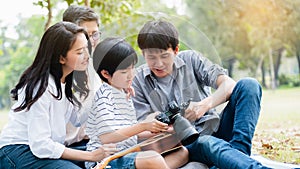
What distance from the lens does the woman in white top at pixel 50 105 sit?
56.6 inches

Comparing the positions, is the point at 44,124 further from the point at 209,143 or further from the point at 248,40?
the point at 248,40

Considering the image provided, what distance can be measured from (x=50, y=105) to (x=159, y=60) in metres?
0.40

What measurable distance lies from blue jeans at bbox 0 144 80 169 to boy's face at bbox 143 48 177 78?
42 cm

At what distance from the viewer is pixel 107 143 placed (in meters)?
1.36

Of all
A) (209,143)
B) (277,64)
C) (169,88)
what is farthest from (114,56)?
(277,64)

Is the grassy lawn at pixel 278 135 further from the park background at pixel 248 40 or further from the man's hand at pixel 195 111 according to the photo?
the man's hand at pixel 195 111

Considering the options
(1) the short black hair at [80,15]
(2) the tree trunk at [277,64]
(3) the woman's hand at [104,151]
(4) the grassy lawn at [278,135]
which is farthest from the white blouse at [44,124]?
(2) the tree trunk at [277,64]

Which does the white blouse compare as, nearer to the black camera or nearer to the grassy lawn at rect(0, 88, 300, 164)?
the black camera

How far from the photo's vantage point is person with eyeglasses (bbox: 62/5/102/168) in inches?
54.8

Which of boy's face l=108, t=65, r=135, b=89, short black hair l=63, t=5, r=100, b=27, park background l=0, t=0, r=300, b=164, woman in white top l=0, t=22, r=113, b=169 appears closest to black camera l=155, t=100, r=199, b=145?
boy's face l=108, t=65, r=135, b=89

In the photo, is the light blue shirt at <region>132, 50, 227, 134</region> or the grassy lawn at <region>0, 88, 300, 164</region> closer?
the light blue shirt at <region>132, 50, 227, 134</region>

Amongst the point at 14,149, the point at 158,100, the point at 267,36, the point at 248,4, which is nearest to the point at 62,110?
the point at 14,149

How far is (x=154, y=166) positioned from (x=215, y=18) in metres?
8.82

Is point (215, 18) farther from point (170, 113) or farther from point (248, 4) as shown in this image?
point (170, 113)
